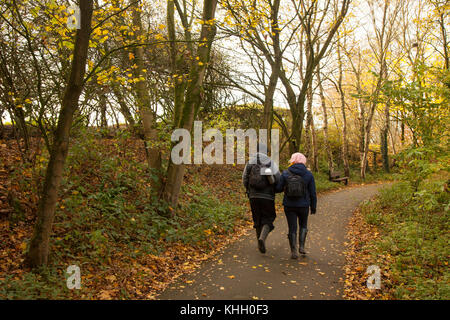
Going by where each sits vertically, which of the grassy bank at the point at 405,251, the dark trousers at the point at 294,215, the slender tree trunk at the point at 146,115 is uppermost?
the slender tree trunk at the point at 146,115

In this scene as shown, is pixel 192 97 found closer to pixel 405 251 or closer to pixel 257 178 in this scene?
pixel 257 178

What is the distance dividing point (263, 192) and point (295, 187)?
66cm

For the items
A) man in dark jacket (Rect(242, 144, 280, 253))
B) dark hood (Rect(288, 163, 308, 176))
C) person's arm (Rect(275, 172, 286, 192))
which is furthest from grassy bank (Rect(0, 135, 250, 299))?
dark hood (Rect(288, 163, 308, 176))

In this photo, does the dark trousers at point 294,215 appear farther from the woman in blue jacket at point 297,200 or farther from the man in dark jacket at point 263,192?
the man in dark jacket at point 263,192

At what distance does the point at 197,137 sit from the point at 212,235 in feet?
20.9

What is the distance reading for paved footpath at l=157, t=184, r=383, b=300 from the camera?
455 centimetres

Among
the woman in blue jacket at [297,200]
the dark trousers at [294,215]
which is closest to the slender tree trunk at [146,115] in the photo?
the woman in blue jacket at [297,200]

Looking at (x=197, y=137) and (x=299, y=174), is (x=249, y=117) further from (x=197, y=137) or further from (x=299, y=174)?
(x=299, y=174)

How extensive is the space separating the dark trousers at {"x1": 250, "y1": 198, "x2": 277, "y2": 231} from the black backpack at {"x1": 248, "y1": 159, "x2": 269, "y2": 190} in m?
0.29

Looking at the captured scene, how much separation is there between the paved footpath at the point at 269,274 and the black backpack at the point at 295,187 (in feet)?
4.22

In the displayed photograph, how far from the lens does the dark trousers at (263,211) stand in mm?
6316

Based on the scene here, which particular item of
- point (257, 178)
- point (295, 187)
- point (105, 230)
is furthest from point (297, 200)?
point (105, 230)

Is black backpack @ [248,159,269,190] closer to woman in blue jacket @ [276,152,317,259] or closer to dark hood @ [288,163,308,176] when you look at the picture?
woman in blue jacket @ [276,152,317,259]
